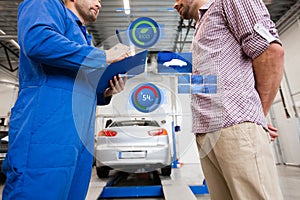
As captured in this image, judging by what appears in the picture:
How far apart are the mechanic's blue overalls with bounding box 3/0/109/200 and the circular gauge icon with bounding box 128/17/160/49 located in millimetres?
133

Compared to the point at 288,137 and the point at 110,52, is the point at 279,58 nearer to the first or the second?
the point at 110,52

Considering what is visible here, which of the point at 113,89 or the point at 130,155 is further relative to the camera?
the point at 130,155

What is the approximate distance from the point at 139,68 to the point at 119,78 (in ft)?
0.31

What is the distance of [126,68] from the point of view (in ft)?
2.31

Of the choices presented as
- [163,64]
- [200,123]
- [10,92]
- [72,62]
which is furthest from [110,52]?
[10,92]

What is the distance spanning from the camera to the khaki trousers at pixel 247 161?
0.51 meters

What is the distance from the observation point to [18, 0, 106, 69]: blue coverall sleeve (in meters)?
0.56

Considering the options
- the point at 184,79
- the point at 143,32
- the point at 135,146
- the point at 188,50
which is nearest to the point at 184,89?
the point at 184,79

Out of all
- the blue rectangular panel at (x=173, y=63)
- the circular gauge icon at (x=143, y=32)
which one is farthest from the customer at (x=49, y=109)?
the blue rectangular panel at (x=173, y=63)

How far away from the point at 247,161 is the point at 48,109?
61 centimetres

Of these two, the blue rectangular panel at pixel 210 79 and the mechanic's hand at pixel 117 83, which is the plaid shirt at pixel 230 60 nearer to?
the blue rectangular panel at pixel 210 79

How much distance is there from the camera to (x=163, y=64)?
2.55 feet

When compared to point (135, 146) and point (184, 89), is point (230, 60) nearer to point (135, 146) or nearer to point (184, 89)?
point (184, 89)

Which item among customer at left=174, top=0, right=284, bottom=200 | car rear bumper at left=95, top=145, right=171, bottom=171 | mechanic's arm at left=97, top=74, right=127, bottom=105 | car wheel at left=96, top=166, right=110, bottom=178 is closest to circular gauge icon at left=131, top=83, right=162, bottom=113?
mechanic's arm at left=97, top=74, right=127, bottom=105
